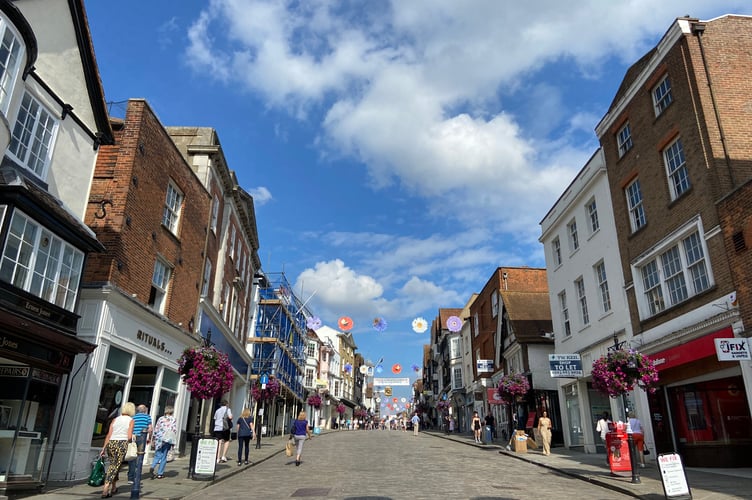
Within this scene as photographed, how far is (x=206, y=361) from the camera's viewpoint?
14.1 metres

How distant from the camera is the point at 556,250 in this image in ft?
88.1

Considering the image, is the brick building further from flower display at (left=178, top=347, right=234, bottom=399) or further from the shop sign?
the shop sign

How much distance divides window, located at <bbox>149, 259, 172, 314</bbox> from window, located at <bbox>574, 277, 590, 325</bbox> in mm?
17338

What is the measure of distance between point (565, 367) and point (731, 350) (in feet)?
30.3

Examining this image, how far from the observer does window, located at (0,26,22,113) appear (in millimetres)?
10125

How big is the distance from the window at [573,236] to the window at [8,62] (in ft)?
71.5

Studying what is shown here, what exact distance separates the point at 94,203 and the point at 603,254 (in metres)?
18.7

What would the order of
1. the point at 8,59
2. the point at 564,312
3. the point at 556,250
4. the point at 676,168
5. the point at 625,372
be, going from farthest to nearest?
the point at 556,250
the point at 564,312
the point at 676,168
the point at 625,372
the point at 8,59

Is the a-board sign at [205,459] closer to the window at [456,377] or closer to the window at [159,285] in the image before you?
the window at [159,285]

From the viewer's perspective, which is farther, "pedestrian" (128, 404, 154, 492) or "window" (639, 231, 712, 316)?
"window" (639, 231, 712, 316)

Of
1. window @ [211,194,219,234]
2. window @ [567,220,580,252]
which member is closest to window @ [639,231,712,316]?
window @ [567,220,580,252]

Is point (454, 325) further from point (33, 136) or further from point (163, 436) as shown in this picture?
point (33, 136)

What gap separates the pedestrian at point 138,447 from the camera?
10.0 meters

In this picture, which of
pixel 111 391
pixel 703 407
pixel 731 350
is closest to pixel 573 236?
pixel 703 407
